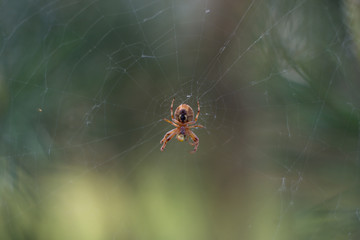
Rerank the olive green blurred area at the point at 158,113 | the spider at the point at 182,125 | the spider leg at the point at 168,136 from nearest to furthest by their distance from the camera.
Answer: the olive green blurred area at the point at 158,113, the spider leg at the point at 168,136, the spider at the point at 182,125

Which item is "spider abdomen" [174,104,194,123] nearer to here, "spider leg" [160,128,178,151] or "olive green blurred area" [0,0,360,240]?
"spider leg" [160,128,178,151]

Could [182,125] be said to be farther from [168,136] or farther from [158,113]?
[158,113]

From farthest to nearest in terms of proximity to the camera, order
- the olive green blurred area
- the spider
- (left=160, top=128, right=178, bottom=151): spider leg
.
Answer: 1. the spider
2. (left=160, top=128, right=178, bottom=151): spider leg
3. the olive green blurred area

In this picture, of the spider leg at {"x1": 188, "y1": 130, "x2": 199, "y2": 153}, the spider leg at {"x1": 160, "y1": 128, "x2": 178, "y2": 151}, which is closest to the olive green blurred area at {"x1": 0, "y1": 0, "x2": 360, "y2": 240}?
the spider leg at {"x1": 160, "y1": 128, "x2": 178, "y2": 151}

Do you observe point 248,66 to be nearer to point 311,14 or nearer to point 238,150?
point 311,14

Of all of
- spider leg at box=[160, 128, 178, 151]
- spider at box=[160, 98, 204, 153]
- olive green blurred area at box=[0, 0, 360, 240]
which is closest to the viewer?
olive green blurred area at box=[0, 0, 360, 240]

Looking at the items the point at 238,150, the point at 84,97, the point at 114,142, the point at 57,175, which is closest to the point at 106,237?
the point at 57,175

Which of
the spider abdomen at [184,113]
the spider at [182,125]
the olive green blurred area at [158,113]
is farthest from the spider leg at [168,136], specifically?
the olive green blurred area at [158,113]

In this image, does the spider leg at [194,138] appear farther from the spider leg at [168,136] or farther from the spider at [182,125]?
the spider leg at [168,136]

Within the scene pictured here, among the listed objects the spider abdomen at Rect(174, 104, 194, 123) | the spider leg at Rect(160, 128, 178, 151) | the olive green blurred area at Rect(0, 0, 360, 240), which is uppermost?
the spider abdomen at Rect(174, 104, 194, 123)
